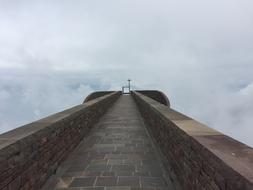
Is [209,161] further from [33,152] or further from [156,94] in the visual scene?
[156,94]

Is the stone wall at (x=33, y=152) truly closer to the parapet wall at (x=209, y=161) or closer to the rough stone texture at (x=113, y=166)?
the rough stone texture at (x=113, y=166)

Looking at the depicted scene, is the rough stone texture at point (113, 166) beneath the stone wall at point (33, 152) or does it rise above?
beneath

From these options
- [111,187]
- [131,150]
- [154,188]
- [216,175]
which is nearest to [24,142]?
[111,187]

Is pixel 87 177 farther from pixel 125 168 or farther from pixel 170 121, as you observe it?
pixel 170 121

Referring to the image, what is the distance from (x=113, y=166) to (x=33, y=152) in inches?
65.6

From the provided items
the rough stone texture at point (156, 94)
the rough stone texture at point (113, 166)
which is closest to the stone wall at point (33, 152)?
the rough stone texture at point (113, 166)

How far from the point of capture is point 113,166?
413 centimetres

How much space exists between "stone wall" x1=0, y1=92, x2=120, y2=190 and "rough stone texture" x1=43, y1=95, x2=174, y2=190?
0.79 feet

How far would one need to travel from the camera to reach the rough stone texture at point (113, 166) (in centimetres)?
338

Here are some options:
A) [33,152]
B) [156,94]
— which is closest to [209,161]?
[33,152]

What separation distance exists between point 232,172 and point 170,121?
6.82 ft

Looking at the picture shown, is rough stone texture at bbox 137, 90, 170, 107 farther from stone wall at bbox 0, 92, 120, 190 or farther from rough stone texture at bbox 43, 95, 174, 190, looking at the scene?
stone wall at bbox 0, 92, 120, 190

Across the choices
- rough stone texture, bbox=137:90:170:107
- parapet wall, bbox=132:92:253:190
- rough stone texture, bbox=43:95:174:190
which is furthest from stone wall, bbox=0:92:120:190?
rough stone texture, bbox=137:90:170:107

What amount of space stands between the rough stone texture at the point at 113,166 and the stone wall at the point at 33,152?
A: 0.24 metres
